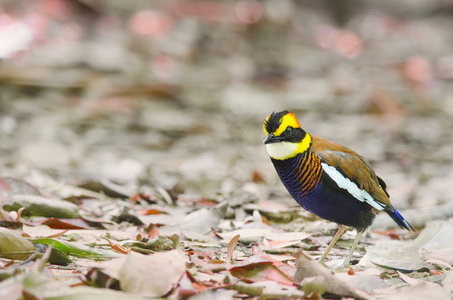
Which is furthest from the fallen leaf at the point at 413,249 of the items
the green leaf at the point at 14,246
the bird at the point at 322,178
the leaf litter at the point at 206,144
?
the green leaf at the point at 14,246

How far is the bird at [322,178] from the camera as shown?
139 inches

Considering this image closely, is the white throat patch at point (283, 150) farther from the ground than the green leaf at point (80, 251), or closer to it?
farther from the ground

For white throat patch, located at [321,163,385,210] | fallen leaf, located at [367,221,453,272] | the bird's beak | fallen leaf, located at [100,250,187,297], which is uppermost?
the bird's beak

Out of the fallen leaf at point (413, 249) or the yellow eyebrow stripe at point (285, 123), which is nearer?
the fallen leaf at point (413, 249)

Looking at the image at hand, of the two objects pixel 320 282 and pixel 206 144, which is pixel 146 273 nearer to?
pixel 320 282

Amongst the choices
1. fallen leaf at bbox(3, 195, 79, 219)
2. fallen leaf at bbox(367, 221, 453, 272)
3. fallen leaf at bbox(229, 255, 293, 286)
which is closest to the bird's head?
fallen leaf at bbox(367, 221, 453, 272)

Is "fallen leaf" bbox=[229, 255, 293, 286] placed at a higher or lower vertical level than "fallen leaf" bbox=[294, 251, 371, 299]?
lower

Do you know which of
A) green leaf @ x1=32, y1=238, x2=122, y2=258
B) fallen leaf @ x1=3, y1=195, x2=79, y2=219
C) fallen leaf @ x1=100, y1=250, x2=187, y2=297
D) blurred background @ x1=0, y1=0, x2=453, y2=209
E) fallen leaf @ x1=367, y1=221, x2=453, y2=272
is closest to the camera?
fallen leaf @ x1=100, y1=250, x2=187, y2=297

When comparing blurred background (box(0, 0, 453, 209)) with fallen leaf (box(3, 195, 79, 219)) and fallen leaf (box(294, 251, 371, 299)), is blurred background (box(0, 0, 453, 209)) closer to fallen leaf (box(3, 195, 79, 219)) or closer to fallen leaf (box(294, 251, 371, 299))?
fallen leaf (box(3, 195, 79, 219))

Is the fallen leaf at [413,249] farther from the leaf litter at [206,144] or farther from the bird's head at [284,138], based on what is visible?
the bird's head at [284,138]

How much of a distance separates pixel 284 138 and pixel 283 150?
0.08 meters

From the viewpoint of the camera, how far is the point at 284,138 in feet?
11.7

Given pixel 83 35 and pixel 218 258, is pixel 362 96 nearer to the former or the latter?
pixel 83 35

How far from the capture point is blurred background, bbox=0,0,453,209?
6871 millimetres
